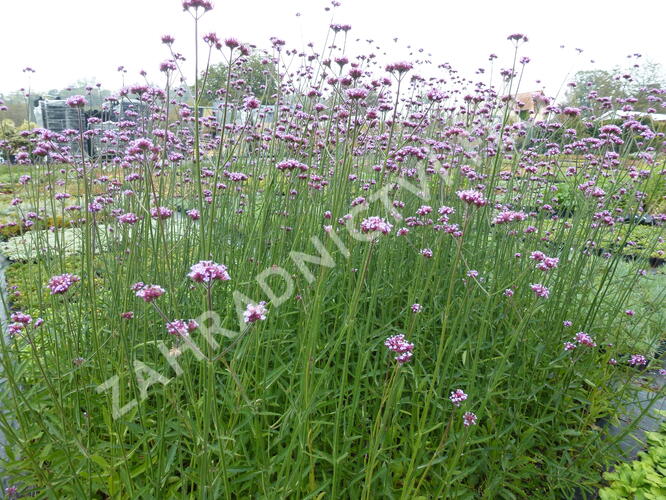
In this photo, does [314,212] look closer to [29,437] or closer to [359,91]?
[359,91]

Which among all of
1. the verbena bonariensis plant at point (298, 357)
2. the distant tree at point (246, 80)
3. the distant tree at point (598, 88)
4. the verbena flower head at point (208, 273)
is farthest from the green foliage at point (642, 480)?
the distant tree at point (598, 88)

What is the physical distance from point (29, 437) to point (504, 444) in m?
2.10

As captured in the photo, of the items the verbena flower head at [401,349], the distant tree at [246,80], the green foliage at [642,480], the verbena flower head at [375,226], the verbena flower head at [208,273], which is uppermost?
the distant tree at [246,80]

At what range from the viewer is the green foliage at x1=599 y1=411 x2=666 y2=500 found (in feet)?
6.10

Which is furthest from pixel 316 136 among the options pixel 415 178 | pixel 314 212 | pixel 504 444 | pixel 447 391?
pixel 504 444

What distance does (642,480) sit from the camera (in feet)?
6.35

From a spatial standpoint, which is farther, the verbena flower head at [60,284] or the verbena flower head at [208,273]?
the verbena flower head at [60,284]

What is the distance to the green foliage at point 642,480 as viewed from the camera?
1.86 metres

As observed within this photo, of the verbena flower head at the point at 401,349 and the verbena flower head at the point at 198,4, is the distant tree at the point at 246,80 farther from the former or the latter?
the verbena flower head at the point at 401,349

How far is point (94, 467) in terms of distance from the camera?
5.54 ft

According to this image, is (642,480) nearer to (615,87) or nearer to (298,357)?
(298,357)

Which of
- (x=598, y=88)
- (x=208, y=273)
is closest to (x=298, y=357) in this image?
(x=208, y=273)

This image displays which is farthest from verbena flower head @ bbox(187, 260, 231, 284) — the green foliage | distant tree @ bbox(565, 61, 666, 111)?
distant tree @ bbox(565, 61, 666, 111)

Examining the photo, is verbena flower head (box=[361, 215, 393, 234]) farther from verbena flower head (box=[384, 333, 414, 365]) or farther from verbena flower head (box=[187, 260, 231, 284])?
verbena flower head (box=[187, 260, 231, 284])
